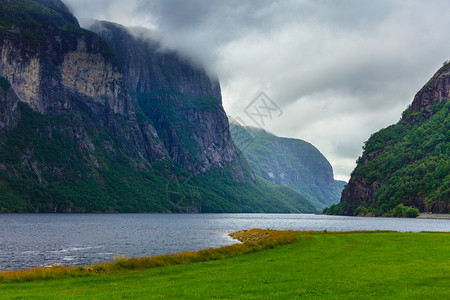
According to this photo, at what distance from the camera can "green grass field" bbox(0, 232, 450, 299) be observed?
2323 cm

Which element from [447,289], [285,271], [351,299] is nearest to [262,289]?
[351,299]

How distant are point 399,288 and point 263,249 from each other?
101 feet

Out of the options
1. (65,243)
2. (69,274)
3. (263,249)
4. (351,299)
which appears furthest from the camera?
(65,243)

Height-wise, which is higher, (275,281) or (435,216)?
(435,216)

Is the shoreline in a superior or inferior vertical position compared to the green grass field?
superior

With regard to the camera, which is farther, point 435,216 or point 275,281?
point 435,216

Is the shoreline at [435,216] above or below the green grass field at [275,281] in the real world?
above

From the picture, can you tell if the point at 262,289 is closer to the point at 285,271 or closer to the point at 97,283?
the point at 285,271

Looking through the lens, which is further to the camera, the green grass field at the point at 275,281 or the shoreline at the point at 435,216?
the shoreline at the point at 435,216

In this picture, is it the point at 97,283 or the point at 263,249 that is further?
the point at 263,249

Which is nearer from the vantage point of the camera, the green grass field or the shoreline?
the green grass field

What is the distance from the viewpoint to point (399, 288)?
23.6 m

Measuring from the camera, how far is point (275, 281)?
1065 inches

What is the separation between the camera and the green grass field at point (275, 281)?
76.2 ft
